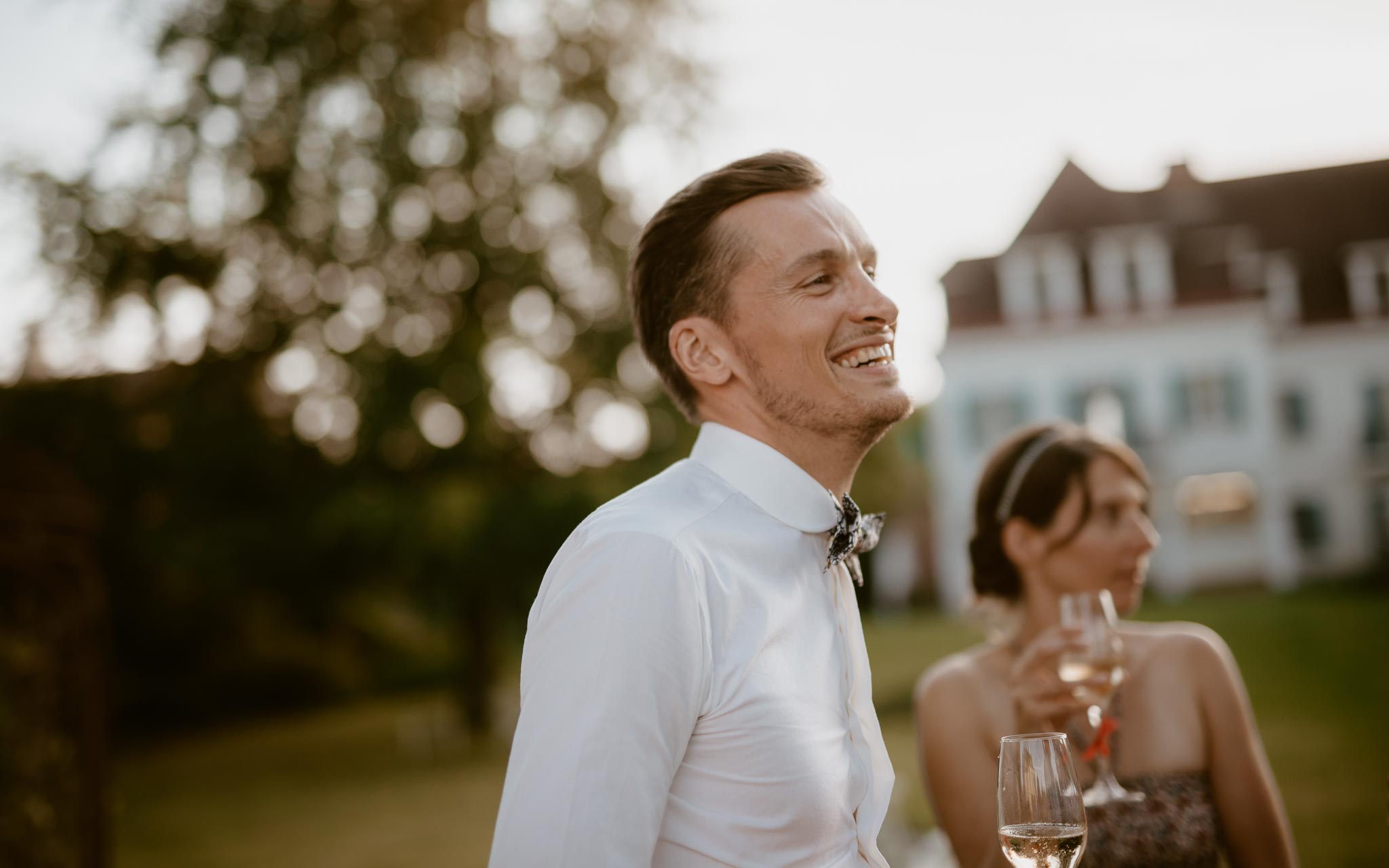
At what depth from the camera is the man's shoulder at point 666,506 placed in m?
1.88

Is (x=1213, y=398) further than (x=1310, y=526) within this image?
No

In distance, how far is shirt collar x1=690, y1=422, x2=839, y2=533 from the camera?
2201 millimetres

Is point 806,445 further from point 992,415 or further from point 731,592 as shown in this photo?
point 992,415

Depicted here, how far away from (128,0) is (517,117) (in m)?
4.86

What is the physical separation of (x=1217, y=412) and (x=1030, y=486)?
28994 mm

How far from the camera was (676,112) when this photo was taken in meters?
16.4

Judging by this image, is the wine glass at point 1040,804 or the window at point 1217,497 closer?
the wine glass at point 1040,804

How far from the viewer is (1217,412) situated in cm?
2997

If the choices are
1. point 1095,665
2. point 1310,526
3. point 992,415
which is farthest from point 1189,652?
point 1310,526

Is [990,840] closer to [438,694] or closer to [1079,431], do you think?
[1079,431]

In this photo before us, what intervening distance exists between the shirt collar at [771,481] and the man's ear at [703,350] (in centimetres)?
12

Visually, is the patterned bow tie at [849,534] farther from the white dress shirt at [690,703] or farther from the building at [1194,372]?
the building at [1194,372]

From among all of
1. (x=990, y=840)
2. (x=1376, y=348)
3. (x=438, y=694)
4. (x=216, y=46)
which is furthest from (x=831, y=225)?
(x=1376, y=348)

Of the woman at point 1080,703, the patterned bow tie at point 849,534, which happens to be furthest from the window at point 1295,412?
the patterned bow tie at point 849,534
